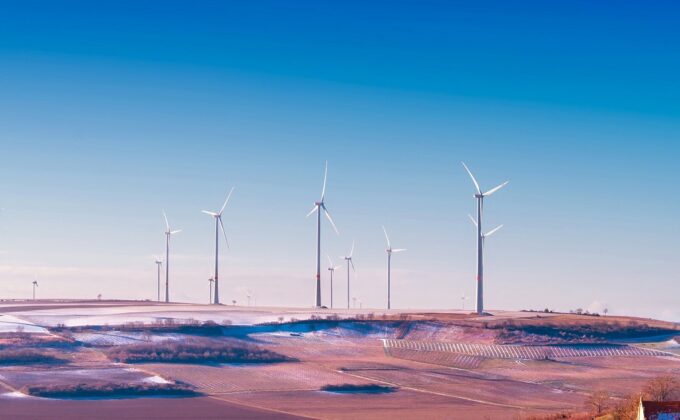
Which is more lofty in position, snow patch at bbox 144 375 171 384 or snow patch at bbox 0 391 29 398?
snow patch at bbox 144 375 171 384

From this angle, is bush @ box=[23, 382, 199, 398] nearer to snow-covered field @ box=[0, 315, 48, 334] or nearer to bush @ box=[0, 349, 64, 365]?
bush @ box=[0, 349, 64, 365]

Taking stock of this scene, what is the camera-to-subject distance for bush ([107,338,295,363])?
280ft

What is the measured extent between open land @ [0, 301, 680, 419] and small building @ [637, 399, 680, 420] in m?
25.4

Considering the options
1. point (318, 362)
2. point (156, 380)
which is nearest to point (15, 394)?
point (156, 380)

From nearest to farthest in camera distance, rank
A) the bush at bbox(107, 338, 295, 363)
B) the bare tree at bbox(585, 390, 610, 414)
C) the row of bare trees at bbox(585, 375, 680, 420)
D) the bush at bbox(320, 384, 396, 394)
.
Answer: the row of bare trees at bbox(585, 375, 680, 420) < the bare tree at bbox(585, 390, 610, 414) < the bush at bbox(320, 384, 396, 394) < the bush at bbox(107, 338, 295, 363)

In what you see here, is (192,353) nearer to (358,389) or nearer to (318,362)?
(318,362)

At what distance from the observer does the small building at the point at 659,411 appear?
131ft

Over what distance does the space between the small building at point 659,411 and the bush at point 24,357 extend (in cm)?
Result: 5239

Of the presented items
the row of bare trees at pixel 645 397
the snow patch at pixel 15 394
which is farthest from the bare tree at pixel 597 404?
the snow patch at pixel 15 394

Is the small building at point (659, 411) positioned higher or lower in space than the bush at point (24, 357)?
higher

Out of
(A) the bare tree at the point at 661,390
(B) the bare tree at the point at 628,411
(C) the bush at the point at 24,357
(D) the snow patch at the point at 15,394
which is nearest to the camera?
(B) the bare tree at the point at 628,411

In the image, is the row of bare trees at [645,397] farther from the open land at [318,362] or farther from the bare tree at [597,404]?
the open land at [318,362]

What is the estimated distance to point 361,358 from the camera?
92.6 metres

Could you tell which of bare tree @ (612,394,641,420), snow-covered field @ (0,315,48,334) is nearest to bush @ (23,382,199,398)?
snow-covered field @ (0,315,48,334)
